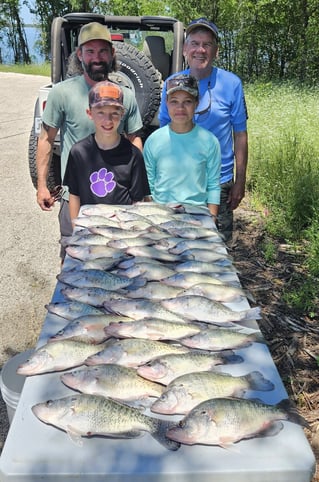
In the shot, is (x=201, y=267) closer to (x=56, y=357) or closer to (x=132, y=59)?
(x=56, y=357)

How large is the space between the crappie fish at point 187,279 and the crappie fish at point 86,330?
0.42m

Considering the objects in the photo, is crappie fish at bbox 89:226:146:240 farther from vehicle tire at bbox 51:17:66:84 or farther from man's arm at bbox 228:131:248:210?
vehicle tire at bbox 51:17:66:84

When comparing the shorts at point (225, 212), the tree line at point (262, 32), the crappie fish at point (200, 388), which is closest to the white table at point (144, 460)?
the crappie fish at point (200, 388)

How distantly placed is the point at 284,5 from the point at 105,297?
21559 mm

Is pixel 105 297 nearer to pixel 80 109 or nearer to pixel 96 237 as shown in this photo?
pixel 96 237

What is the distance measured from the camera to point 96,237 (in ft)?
9.15

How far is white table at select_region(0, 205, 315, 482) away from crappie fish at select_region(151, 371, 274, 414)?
0.14m

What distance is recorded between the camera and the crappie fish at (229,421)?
1457 millimetres

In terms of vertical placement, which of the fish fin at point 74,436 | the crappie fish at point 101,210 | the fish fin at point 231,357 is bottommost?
the fish fin at point 74,436

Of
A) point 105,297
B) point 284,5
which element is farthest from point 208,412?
point 284,5

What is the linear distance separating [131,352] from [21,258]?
413cm

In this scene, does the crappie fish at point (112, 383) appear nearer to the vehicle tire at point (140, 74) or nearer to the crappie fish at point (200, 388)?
the crappie fish at point (200, 388)

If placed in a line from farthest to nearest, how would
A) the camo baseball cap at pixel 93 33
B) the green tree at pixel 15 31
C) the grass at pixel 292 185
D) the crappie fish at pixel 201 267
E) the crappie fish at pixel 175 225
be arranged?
the green tree at pixel 15 31, the grass at pixel 292 185, the camo baseball cap at pixel 93 33, the crappie fish at pixel 175 225, the crappie fish at pixel 201 267

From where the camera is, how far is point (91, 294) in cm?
224
